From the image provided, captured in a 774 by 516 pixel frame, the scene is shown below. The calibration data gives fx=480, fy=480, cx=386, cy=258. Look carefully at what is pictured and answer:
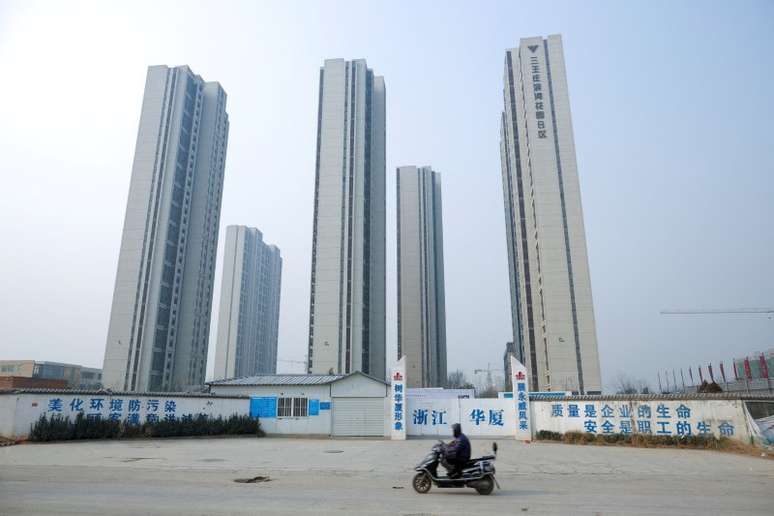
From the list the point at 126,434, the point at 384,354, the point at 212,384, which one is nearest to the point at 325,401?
the point at 212,384

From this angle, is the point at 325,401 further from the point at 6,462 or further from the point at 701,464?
the point at 701,464

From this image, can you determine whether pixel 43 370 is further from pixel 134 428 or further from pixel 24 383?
pixel 134 428

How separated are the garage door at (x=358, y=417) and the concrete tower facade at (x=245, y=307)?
261 feet

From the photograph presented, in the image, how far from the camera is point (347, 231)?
7038 cm

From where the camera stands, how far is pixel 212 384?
30.5 metres

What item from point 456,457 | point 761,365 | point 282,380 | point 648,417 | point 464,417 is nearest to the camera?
point 456,457

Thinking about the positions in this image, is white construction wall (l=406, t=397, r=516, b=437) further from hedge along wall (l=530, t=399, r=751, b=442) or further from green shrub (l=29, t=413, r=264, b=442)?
green shrub (l=29, t=413, r=264, b=442)

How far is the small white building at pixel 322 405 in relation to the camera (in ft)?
94.6

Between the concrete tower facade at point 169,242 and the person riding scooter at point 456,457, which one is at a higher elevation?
the concrete tower facade at point 169,242

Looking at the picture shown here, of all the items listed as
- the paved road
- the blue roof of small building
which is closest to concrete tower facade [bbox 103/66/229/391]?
the blue roof of small building

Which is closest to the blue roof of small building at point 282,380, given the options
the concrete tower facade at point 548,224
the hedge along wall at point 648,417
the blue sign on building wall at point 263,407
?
the blue sign on building wall at point 263,407

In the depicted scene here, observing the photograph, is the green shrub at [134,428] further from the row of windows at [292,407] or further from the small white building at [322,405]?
the row of windows at [292,407]

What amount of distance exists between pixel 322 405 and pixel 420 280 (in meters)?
72.4

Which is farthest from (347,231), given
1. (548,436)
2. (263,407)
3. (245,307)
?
(548,436)
